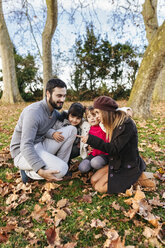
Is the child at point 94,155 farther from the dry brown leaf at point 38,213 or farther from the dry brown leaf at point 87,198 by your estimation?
the dry brown leaf at point 38,213

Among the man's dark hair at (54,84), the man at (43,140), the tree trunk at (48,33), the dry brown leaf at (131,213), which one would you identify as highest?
the tree trunk at (48,33)

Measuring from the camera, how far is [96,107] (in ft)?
8.77

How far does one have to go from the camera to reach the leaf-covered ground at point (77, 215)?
200 centimetres

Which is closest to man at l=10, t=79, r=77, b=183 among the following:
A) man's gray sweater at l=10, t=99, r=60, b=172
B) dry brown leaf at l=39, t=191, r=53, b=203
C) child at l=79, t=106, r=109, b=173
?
man's gray sweater at l=10, t=99, r=60, b=172

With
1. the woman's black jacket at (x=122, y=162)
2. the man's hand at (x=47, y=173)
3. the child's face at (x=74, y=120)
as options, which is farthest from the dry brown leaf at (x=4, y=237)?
the child's face at (x=74, y=120)

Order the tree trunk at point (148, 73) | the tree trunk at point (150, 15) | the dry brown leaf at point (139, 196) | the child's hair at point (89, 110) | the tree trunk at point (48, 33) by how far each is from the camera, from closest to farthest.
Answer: the dry brown leaf at point (139, 196) < the child's hair at point (89, 110) < the tree trunk at point (148, 73) < the tree trunk at point (48, 33) < the tree trunk at point (150, 15)

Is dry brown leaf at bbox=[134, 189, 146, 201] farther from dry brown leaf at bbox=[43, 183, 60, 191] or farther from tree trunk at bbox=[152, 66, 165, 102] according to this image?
tree trunk at bbox=[152, 66, 165, 102]

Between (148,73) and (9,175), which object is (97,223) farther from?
(148,73)

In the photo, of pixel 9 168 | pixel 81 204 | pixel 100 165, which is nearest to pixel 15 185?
pixel 9 168

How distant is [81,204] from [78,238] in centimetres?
56

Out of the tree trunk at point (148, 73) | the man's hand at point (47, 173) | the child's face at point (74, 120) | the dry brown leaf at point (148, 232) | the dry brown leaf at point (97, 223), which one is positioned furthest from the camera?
the tree trunk at point (148, 73)

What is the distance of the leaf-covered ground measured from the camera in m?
2.00

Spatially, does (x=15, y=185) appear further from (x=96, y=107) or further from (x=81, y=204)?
(x=96, y=107)

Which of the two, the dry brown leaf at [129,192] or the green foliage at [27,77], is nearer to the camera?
the dry brown leaf at [129,192]
